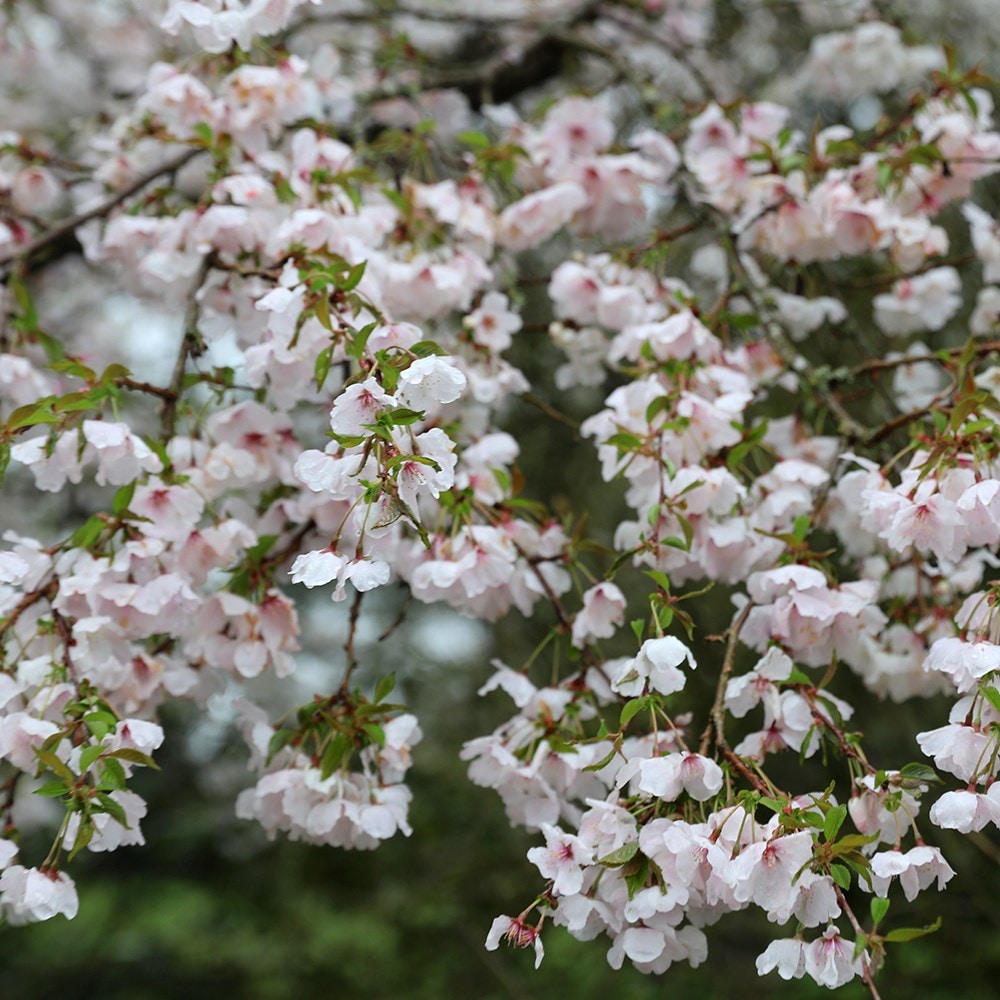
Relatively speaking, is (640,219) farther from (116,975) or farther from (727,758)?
(116,975)

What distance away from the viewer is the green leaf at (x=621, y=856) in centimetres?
113

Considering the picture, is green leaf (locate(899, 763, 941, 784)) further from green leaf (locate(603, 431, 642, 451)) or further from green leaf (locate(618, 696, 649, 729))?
green leaf (locate(603, 431, 642, 451))

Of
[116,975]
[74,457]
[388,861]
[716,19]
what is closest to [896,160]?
[74,457]

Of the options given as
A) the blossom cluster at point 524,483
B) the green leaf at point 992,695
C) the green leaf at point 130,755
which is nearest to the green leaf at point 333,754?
the blossom cluster at point 524,483

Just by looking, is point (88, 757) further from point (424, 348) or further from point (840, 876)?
point (840, 876)

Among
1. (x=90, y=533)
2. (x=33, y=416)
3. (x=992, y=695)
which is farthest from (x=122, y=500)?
(x=992, y=695)

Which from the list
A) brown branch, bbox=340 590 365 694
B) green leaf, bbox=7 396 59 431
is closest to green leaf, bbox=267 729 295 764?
brown branch, bbox=340 590 365 694

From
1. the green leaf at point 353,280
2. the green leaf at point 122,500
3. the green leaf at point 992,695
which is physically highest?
the green leaf at point 353,280

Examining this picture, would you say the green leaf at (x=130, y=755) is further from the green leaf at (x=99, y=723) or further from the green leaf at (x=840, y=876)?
the green leaf at (x=840, y=876)

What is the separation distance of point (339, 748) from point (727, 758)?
1.61ft

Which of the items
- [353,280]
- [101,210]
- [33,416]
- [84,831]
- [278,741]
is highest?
[353,280]

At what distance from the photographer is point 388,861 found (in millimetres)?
3969

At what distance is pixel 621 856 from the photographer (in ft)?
3.71

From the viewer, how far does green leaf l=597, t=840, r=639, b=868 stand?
3.70 ft
